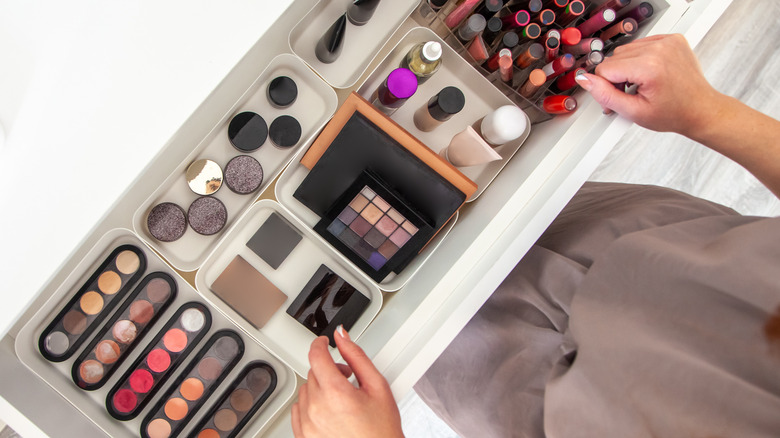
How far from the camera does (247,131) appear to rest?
656 millimetres

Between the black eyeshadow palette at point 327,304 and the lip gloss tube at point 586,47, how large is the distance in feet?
1.44

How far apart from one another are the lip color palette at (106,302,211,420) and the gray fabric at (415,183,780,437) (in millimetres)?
424

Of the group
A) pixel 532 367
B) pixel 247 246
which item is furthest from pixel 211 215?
pixel 532 367

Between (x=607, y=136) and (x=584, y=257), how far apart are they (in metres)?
0.15

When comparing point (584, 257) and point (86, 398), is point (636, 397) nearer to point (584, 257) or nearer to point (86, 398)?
point (584, 257)

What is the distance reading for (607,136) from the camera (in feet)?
1.76

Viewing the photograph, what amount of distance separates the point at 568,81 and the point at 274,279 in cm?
49

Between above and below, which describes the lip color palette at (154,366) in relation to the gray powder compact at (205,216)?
below

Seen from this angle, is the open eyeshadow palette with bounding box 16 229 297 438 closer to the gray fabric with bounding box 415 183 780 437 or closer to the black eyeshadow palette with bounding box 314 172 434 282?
the black eyeshadow palette with bounding box 314 172 434 282

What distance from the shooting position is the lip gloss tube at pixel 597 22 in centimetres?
58

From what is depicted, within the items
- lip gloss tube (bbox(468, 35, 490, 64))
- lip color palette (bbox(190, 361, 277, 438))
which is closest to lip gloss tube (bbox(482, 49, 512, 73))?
lip gloss tube (bbox(468, 35, 490, 64))

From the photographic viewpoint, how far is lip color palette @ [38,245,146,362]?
614mm

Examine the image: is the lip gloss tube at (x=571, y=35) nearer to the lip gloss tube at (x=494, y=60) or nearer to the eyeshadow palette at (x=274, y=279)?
the lip gloss tube at (x=494, y=60)

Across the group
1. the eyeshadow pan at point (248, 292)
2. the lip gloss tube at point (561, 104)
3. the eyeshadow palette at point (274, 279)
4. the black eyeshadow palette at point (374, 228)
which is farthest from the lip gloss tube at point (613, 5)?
the eyeshadow pan at point (248, 292)
